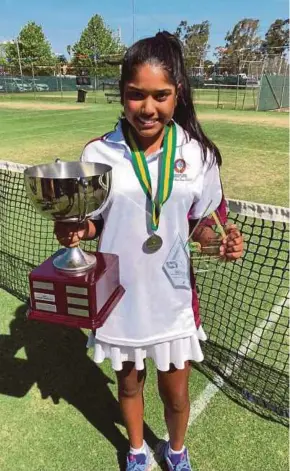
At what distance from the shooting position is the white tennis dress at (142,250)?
1.81 m

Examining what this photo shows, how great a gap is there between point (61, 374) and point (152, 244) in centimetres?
175

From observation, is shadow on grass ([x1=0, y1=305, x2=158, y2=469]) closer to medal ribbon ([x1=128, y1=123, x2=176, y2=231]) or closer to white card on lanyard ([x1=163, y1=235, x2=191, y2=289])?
white card on lanyard ([x1=163, y1=235, x2=191, y2=289])

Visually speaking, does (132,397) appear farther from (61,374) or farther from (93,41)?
(93,41)

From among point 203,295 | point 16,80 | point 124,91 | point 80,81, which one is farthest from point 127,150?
point 16,80

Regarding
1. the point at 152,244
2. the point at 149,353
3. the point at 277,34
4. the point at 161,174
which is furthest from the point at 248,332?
the point at 277,34

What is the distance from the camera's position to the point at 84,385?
119 inches

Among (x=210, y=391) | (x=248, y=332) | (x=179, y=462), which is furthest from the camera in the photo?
(x=248, y=332)

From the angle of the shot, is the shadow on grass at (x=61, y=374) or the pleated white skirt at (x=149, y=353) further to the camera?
the shadow on grass at (x=61, y=374)

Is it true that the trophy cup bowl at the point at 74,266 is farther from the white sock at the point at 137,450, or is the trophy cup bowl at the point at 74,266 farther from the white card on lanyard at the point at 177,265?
the white sock at the point at 137,450

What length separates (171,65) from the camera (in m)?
1.71

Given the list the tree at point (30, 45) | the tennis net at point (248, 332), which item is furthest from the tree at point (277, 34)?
the tennis net at point (248, 332)

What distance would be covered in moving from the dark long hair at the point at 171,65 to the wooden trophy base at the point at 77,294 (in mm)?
659

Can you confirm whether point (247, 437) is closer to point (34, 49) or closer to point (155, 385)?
point (155, 385)

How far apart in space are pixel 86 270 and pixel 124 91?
29.1 inches
